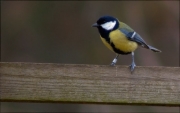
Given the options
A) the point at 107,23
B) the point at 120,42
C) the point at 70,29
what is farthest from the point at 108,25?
the point at 70,29

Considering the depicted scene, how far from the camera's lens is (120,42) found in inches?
127

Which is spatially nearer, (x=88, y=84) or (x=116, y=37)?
(x=88, y=84)

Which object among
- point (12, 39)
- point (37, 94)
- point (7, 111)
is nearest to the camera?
point (37, 94)

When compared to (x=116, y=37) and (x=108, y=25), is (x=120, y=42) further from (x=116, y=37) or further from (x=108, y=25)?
(x=108, y=25)

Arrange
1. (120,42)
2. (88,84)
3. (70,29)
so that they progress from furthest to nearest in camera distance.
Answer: (70,29)
(120,42)
(88,84)

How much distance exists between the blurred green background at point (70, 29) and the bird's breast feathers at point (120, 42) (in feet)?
9.32

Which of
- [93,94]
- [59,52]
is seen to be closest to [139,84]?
[93,94]

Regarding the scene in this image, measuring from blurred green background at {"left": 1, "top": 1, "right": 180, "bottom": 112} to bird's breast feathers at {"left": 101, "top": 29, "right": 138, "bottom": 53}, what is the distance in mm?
2839

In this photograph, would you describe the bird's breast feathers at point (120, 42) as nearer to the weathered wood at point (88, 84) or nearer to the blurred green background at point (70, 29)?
the weathered wood at point (88, 84)

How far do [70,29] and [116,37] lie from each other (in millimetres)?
3523

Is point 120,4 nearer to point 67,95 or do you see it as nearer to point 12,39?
point 12,39

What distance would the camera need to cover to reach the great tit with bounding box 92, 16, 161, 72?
10.5 ft

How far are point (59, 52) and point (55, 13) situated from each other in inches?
22.8

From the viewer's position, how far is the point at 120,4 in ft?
21.0
